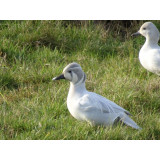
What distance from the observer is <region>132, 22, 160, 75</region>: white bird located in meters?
7.18

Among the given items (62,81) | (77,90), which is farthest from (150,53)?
(77,90)

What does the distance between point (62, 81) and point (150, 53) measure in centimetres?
174

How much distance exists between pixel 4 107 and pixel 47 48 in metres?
2.41

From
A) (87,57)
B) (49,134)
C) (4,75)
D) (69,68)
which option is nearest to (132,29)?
(87,57)

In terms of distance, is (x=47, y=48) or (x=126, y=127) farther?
(x=47, y=48)

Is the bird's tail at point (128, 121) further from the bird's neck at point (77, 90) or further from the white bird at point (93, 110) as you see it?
the bird's neck at point (77, 90)

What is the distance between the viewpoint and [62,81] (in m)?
6.74

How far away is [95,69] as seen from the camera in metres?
7.39

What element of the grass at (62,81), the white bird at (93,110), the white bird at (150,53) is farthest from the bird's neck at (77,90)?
the white bird at (150,53)

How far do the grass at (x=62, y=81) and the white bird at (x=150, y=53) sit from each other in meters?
0.15

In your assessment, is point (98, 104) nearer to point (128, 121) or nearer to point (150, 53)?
point (128, 121)

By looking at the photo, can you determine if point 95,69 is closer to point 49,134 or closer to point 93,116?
point 93,116

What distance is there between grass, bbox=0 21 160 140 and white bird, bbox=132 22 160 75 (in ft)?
0.51

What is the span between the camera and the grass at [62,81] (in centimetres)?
507
